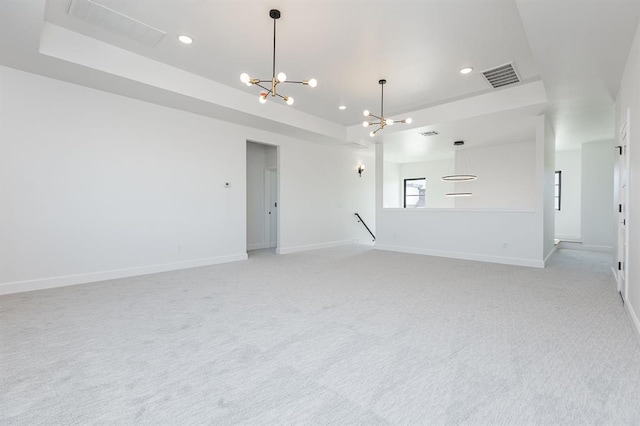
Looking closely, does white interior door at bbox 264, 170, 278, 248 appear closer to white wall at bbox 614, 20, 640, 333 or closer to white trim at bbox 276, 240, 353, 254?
white trim at bbox 276, 240, 353, 254

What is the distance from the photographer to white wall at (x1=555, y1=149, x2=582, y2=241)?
904cm

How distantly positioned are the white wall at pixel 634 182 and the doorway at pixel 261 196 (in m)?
6.49

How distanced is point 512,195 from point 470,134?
2813 mm

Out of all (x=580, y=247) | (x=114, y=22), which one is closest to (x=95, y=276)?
(x=114, y=22)

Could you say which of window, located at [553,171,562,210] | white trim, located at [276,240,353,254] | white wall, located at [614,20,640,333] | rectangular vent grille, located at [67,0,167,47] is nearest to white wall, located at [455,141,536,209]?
window, located at [553,171,562,210]

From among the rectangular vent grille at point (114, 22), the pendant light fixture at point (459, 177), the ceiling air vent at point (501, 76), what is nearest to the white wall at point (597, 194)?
the pendant light fixture at point (459, 177)

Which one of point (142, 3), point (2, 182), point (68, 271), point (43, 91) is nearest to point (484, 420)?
point (142, 3)

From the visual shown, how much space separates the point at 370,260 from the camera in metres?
6.38

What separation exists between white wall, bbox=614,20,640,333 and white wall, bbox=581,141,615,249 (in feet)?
17.7

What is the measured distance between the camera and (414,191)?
1238 cm

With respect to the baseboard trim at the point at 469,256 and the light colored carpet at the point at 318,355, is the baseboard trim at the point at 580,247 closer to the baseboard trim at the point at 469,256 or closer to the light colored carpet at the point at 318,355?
the baseboard trim at the point at 469,256

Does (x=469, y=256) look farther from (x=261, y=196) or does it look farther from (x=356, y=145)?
(x=261, y=196)

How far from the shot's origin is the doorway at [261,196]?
26.5ft

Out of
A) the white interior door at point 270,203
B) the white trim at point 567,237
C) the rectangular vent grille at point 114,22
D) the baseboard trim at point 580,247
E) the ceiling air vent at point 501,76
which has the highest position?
the rectangular vent grille at point 114,22
